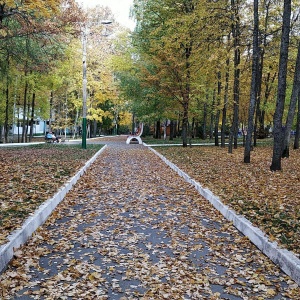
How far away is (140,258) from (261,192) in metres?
4.88

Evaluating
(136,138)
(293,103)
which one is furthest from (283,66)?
(136,138)

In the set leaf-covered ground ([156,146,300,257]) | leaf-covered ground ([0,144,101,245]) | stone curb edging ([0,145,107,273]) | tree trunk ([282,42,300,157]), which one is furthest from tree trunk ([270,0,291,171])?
stone curb edging ([0,145,107,273])

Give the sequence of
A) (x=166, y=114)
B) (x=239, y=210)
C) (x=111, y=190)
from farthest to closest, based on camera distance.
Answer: (x=166, y=114) < (x=111, y=190) < (x=239, y=210)

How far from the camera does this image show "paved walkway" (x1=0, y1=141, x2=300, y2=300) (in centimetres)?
405

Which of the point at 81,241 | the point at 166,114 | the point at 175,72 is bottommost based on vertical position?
the point at 81,241

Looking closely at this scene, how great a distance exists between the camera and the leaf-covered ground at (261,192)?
6002 millimetres

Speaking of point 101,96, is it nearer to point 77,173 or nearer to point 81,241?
point 77,173

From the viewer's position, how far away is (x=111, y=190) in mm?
10242

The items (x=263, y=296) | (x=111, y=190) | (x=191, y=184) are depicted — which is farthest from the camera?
(x=191, y=184)

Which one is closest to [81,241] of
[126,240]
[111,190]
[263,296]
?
[126,240]

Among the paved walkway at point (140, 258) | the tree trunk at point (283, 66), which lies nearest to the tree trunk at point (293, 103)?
the tree trunk at point (283, 66)

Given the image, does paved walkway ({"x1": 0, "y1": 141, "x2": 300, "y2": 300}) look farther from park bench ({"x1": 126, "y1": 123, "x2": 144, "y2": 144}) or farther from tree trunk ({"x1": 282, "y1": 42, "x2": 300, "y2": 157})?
park bench ({"x1": 126, "y1": 123, "x2": 144, "y2": 144})

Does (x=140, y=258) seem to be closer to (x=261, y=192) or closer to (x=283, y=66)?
(x=261, y=192)

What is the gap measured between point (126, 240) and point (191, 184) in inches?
218
